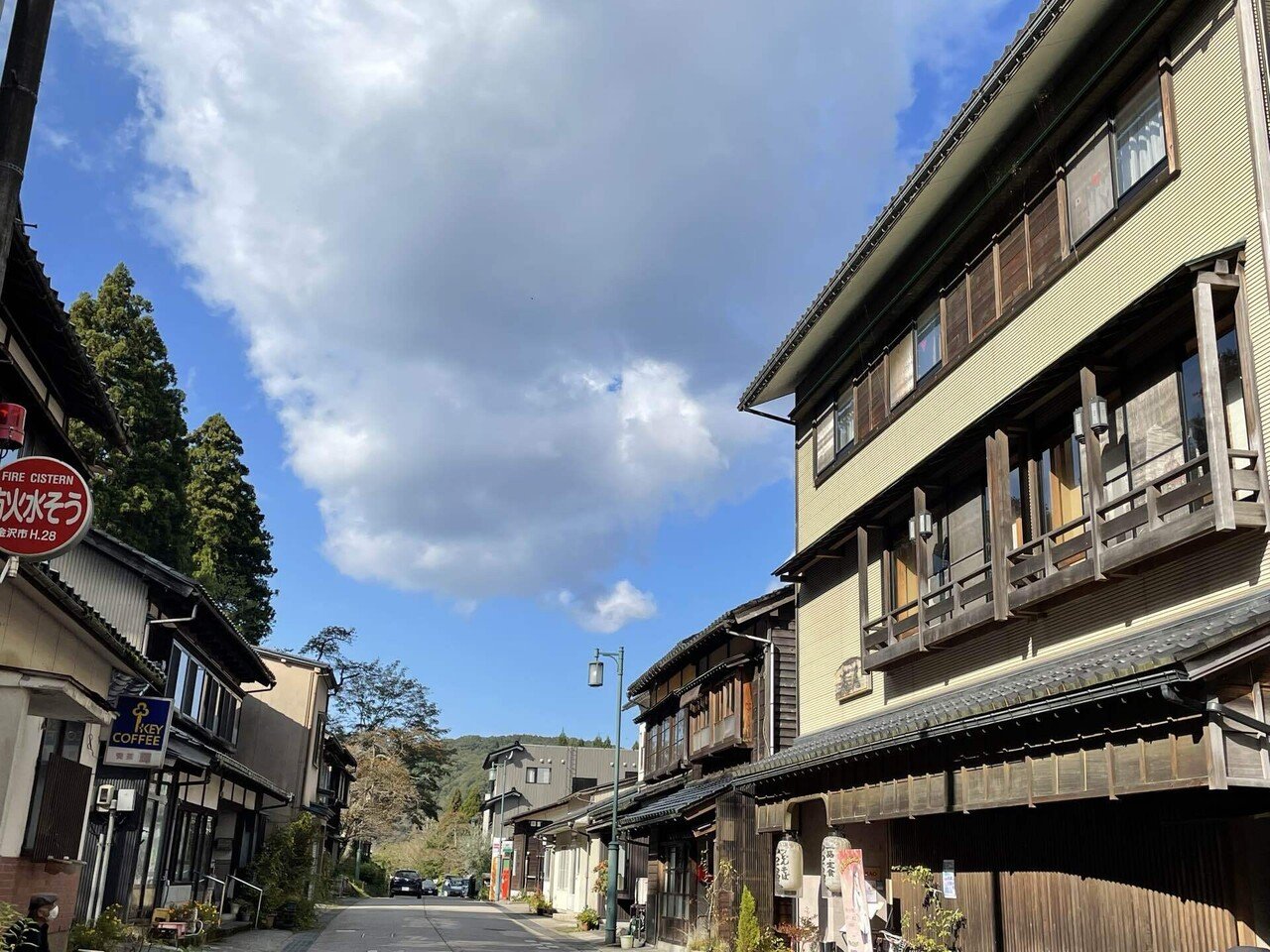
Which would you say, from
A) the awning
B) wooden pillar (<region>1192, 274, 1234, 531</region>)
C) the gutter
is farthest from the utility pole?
wooden pillar (<region>1192, 274, 1234, 531</region>)

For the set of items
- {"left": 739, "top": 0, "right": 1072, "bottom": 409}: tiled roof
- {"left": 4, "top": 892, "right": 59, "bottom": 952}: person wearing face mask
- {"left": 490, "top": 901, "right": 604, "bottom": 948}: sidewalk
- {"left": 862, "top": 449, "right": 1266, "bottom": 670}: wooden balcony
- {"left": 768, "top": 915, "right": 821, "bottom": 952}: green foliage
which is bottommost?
{"left": 490, "top": 901, "right": 604, "bottom": 948}: sidewalk

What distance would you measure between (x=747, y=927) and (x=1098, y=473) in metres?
11.8

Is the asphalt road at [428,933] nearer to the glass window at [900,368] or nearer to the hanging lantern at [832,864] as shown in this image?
the hanging lantern at [832,864]

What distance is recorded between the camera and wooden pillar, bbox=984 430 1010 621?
508 inches

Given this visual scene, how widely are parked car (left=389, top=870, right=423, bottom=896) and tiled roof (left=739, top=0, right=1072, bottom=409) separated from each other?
47.9 metres

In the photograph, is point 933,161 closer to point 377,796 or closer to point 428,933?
point 428,933

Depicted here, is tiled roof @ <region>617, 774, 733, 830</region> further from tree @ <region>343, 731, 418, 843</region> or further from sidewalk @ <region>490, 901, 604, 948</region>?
tree @ <region>343, 731, 418, 843</region>

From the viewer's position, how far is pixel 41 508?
910 cm

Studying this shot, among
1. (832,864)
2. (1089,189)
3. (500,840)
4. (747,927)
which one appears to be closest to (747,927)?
(747,927)

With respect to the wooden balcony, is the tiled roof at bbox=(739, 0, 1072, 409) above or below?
above

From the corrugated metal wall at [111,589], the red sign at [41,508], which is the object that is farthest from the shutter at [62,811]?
the corrugated metal wall at [111,589]

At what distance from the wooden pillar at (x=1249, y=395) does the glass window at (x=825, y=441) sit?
36.0ft

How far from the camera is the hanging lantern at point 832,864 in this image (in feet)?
51.6

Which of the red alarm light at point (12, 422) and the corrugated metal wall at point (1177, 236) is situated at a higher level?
the corrugated metal wall at point (1177, 236)
